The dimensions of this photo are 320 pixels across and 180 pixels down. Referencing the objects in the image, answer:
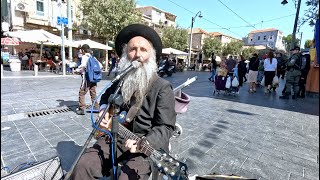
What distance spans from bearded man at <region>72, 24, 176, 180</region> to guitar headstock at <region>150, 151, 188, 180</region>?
123 millimetres

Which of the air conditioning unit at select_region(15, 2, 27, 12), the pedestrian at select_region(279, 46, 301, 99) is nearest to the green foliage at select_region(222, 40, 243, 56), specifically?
the air conditioning unit at select_region(15, 2, 27, 12)

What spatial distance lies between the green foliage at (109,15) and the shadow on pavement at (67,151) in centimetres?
1699

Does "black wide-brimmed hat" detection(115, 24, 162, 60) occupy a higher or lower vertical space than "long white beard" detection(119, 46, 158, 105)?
higher

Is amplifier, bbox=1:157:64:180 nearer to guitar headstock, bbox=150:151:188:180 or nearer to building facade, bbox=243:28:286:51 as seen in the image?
guitar headstock, bbox=150:151:188:180

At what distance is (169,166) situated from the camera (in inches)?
60.2

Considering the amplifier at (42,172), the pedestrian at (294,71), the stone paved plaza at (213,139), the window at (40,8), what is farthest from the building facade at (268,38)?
the amplifier at (42,172)

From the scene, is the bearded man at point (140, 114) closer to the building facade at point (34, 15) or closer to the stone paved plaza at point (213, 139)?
the stone paved plaza at point (213, 139)

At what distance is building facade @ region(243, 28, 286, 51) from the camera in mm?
68250

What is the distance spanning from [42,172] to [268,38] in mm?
79947

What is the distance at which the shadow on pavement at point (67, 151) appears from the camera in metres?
2.82

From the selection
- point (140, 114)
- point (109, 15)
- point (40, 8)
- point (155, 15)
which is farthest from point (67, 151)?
point (155, 15)

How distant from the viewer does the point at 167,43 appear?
103ft

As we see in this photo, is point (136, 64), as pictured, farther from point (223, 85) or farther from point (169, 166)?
point (223, 85)

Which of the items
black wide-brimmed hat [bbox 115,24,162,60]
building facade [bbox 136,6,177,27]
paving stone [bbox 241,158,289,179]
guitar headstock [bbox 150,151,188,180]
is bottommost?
paving stone [bbox 241,158,289,179]
